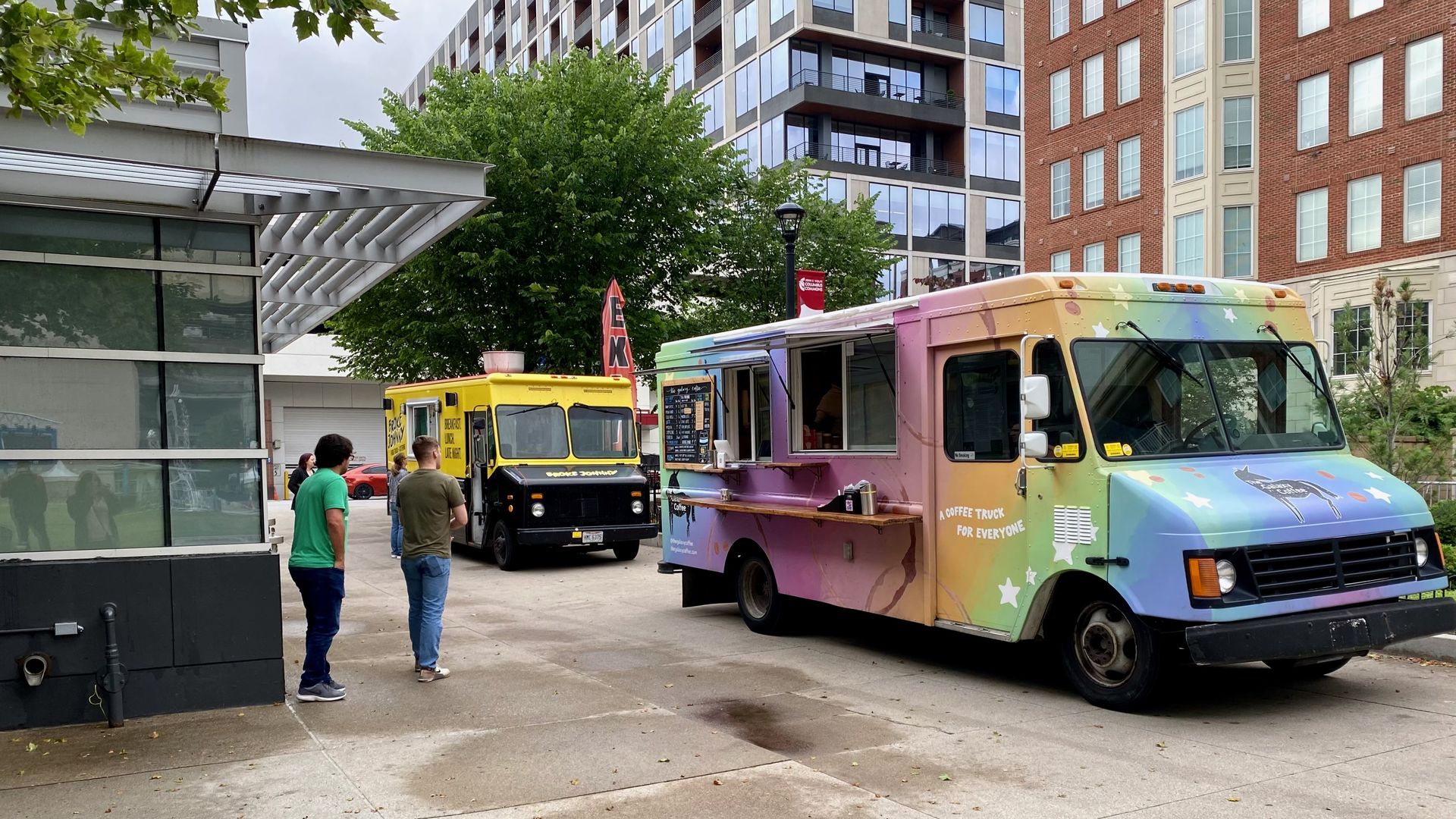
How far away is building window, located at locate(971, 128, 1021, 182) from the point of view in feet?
170

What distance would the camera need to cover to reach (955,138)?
170 ft

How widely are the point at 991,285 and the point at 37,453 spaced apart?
609 centimetres

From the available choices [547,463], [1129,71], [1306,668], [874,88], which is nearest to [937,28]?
[874,88]

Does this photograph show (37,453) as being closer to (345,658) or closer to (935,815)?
(345,658)

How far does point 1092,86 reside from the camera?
114 ft

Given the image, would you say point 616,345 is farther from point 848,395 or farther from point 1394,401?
point 1394,401

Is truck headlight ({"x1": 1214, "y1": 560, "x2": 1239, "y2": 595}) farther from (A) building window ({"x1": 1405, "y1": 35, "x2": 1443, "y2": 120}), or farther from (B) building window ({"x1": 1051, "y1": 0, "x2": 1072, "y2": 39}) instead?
(B) building window ({"x1": 1051, "y1": 0, "x2": 1072, "y2": 39})

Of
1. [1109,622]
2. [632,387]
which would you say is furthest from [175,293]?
[632,387]

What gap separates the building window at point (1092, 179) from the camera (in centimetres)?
3444

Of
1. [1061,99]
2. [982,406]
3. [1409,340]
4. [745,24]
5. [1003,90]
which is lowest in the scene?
[982,406]

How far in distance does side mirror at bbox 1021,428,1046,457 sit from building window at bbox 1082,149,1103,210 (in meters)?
29.2

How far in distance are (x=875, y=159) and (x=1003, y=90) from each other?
25.2ft

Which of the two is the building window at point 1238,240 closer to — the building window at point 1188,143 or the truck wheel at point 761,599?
the building window at point 1188,143

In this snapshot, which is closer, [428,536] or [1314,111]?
[428,536]
